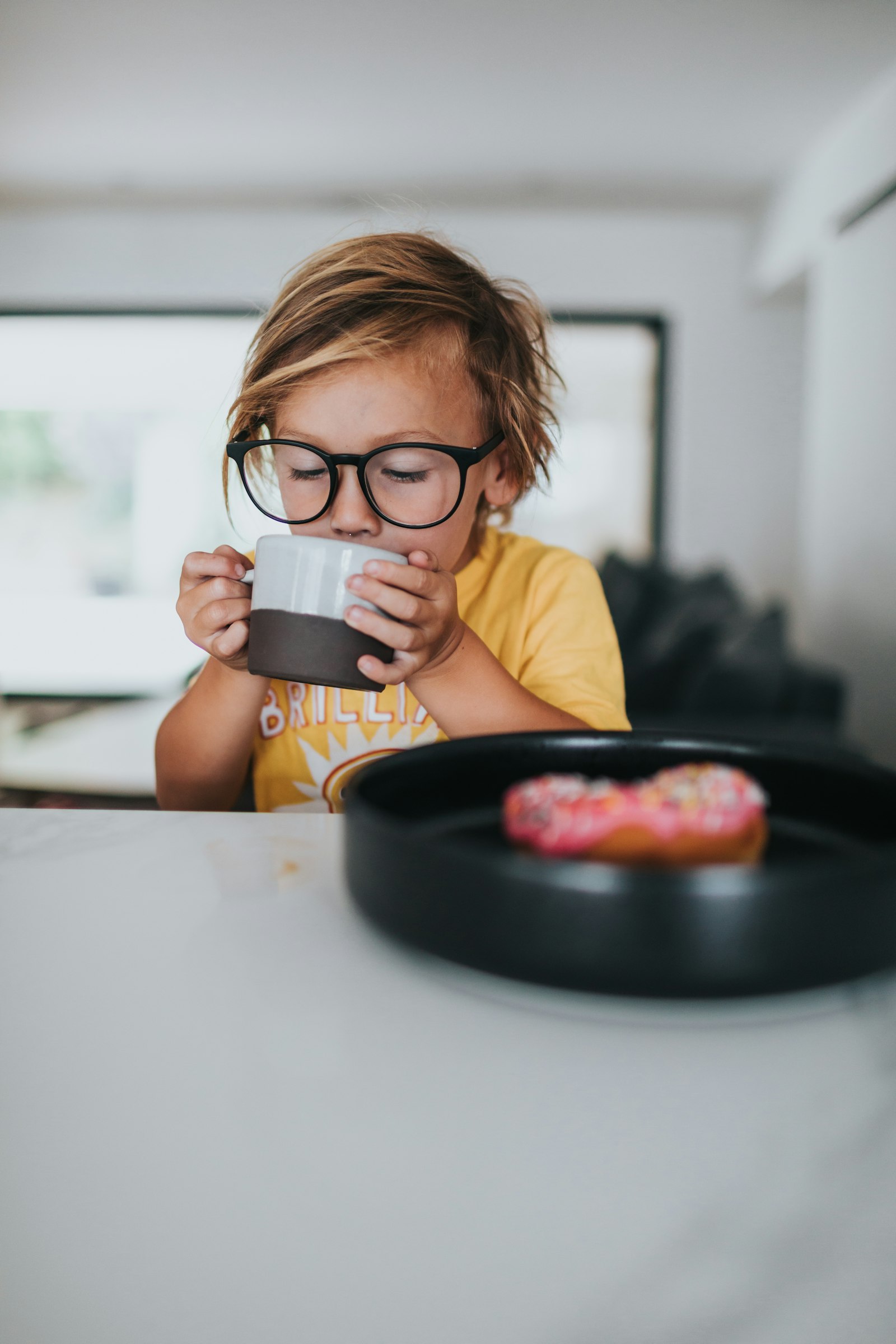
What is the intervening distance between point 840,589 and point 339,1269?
435 centimetres

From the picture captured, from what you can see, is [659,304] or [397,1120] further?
[659,304]

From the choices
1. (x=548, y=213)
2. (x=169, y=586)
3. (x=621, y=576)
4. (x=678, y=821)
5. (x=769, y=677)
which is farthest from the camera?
(x=169, y=586)

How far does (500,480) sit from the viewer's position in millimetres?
1047

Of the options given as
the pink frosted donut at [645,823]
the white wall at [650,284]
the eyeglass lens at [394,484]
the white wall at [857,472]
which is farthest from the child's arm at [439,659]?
the white wall at [650,284]

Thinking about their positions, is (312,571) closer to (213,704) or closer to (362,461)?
(362,461)

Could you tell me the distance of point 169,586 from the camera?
589 centimetres

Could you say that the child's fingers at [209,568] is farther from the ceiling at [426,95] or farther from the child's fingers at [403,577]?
the ceiling at [426,95]

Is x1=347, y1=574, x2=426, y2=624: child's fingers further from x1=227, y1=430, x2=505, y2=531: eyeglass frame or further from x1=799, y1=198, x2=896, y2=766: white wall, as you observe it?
x1=799, y1=198, x2=896, y2=766: white wall

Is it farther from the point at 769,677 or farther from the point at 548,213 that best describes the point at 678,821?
the point at 548,213

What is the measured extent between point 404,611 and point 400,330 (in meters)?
0.38

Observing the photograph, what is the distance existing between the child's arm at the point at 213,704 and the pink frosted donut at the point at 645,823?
0.41 metres

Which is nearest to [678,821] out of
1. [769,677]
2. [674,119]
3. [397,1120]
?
[397,1120]

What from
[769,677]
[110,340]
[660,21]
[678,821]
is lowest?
[769,677]

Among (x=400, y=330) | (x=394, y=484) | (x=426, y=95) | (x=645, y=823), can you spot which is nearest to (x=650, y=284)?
(x=426, y=95)
